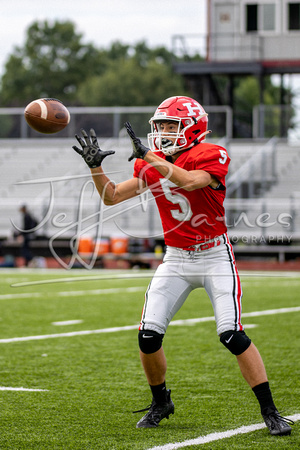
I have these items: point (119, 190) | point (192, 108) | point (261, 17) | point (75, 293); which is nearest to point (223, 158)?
point (192, 108)

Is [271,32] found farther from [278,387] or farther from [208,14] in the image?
[278,387]

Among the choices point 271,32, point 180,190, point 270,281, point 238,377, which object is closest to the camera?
point 180,190

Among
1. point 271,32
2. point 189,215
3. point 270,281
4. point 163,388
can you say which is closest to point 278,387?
point 163,388

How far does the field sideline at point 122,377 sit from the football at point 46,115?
5.44ft

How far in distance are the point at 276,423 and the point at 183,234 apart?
1.09m

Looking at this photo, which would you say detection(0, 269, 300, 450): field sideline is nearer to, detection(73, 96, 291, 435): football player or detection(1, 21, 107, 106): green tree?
detection(73, 96, 291, 435): football player

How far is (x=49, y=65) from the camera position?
57500 millimetres

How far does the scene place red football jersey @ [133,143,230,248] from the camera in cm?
411

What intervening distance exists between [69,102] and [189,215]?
50258 millimetres

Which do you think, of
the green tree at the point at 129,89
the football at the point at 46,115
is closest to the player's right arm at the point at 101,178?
the football at the point at 46,115

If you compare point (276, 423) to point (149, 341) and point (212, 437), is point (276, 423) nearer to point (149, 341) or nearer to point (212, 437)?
point (212, 437)

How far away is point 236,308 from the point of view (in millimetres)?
3971

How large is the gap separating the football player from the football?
2.57 feet

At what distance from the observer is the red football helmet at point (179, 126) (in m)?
4.23
